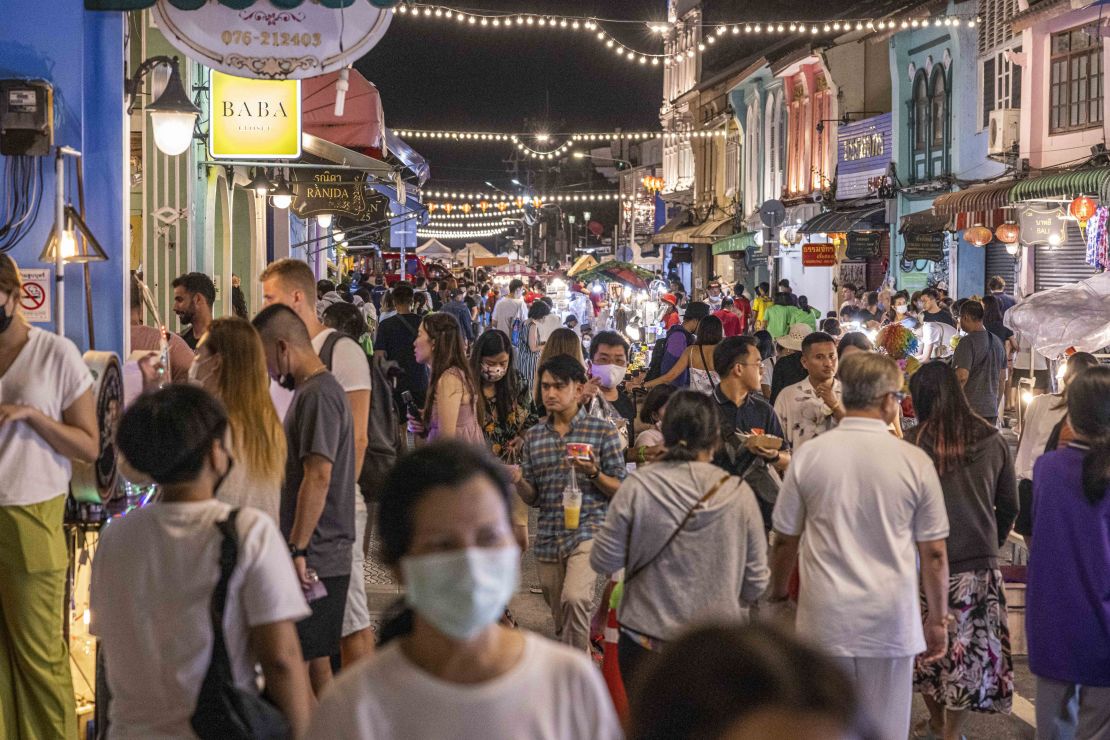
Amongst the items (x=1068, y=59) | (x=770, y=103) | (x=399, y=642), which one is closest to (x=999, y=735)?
(x=399, y=642)

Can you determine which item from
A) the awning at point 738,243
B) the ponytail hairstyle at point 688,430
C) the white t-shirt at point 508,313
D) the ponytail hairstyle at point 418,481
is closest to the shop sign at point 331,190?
the white t-shirt at point 508,313

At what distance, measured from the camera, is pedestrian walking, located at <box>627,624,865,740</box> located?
1912 millimetres

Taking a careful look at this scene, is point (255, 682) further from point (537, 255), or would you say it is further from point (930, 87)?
point (537, 255)

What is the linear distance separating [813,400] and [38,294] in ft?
14.4

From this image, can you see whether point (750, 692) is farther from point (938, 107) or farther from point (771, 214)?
point (771, 214)

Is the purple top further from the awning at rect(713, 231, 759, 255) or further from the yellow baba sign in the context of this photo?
the awning at rect(713, 231, 759, 255)

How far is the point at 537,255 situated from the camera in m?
118

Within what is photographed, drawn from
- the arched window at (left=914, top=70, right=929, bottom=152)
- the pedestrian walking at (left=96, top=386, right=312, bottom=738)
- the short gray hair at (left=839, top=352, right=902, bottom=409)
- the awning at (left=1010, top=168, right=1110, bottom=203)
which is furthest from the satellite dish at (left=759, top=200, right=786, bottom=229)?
the pedestrian walking at (left=96, top=386, right=312, bottom=738)

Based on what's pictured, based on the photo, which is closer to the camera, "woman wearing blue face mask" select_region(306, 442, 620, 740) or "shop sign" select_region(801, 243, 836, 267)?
"woman wearing blue face mask" select_region(306, 442, 620, 740)

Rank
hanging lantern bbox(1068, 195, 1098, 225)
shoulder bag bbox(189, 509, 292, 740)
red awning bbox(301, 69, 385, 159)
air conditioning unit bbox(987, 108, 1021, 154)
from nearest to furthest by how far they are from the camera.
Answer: shoulder bag bbox(189, 509, 292, 740)
red awning bbox(301, 69, 385, 159)
hanging lantern bbox(1068, 195, 1098, 225)
air conditioning unit bbox(987, 108, 1021, 154)

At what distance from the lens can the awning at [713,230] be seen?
49.1 metres

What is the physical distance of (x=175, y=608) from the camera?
354cm

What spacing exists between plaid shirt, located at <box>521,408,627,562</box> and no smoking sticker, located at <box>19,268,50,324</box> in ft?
9.17

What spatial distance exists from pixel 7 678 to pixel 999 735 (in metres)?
4.68
